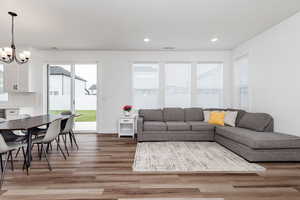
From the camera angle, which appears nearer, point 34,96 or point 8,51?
point 8,51

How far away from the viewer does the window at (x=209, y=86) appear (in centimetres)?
549

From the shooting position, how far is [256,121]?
3.57 m

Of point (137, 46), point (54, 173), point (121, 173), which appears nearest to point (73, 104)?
point (137, 46)

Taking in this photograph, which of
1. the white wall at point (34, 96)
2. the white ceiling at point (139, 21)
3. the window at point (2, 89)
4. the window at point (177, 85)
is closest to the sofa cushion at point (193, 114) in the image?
the window at point (177, 85)

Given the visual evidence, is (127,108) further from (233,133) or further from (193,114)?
(233,133)

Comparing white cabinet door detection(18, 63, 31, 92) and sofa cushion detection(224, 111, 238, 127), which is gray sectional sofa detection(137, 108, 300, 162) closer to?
sofa cushion detection(224, 111, 238, 127)

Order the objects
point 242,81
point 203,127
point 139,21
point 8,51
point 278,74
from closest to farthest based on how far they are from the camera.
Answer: point 8,51, point 139,21, point 278,74, point 203,127, point 242,81

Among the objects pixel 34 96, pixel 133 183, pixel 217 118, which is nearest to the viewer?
pixel 133 183

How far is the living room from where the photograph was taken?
230 cm

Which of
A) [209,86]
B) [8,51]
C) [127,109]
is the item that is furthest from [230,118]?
[8,51]

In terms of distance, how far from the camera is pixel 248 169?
8.53 feet

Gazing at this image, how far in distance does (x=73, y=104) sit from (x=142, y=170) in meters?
3.88

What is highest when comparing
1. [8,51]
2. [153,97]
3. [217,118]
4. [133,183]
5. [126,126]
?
[8,51]

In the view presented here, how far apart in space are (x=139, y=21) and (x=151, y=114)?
8.79ft
